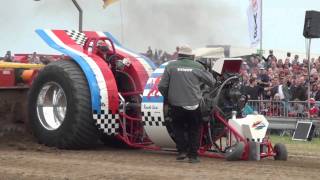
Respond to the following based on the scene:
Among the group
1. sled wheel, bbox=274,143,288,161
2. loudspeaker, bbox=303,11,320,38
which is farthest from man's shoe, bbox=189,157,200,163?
loudspeaker, bbox=303,11,320,38

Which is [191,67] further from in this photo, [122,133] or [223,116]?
[122,133]

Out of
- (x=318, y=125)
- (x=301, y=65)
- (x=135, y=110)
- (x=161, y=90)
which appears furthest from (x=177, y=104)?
(x=301, y=65)

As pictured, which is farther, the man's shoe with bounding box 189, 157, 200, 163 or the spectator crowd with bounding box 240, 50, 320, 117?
the spectator crowd with bounding box 240, 50, 320, 117

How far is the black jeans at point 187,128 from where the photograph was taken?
25.3ft

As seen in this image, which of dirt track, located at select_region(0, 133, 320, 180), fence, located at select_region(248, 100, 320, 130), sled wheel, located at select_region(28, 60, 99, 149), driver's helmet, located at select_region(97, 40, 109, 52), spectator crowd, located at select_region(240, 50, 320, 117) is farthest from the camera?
spectator crowd, located at select_region(240, 50, 320, 117)

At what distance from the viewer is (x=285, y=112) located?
14.9m

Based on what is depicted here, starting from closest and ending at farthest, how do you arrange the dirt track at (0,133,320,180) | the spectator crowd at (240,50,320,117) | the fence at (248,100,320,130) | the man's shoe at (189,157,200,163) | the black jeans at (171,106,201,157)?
the dirt track at (0,133,320,180) → the man's shoe at (189,157,200,163) → the black jeans at (171,106,201,157) → the fence at (248,100,320,130) → the spectator crowd at (240,50,320,117)

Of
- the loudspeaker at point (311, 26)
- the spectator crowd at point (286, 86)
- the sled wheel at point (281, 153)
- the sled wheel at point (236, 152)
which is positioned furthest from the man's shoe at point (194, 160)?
the loudspeaker at point (311, 26)

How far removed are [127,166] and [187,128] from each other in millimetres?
1037

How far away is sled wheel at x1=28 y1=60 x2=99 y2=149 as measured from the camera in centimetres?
853

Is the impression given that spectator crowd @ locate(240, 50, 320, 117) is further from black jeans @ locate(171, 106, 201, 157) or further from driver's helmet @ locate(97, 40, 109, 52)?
black jeans @ locate(171, 106, 201, 157)

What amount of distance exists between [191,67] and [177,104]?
463mm

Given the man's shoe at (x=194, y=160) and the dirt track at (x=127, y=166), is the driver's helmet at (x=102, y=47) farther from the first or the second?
the man's shoe at (x=194, y=160)

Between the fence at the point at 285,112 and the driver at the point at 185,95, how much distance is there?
655 centimetres
